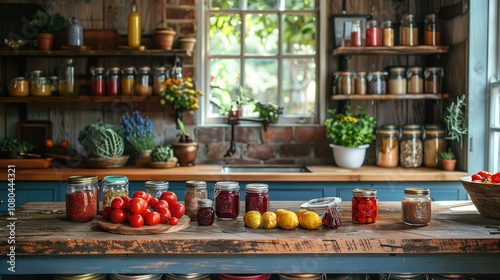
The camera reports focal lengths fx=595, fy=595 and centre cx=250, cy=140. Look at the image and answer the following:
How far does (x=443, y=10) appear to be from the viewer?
182 inches

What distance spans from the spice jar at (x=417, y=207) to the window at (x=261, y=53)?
2523 mm

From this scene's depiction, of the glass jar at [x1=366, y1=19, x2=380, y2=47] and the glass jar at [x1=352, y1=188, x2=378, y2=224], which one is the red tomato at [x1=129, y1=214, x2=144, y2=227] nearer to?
the glass jar at [x1=352, y1=188, x2=378, y2=224]

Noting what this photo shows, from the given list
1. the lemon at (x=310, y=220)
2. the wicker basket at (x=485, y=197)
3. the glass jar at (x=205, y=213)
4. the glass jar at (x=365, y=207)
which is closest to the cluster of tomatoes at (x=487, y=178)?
the wicker basket at (x=485, y=197)

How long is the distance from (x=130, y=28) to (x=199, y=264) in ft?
9.35

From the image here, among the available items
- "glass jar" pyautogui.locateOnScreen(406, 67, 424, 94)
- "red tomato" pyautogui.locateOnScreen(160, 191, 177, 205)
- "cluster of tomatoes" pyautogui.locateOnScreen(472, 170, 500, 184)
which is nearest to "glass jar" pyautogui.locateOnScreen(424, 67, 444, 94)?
"glass jar" pyautogui.locateOnScreen(406, 67, 424, 94)

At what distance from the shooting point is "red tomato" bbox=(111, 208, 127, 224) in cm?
241

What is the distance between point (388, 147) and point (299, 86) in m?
0.90

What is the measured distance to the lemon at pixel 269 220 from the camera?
244 cm

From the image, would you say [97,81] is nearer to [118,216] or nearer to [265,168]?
[265,168]

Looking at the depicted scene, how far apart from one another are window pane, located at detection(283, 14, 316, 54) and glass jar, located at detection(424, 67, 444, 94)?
0.95 meters

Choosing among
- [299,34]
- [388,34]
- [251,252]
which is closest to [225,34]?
[299,34]

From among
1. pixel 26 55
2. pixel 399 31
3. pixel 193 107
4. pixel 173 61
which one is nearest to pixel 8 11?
pixel 26 55

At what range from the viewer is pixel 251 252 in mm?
2242

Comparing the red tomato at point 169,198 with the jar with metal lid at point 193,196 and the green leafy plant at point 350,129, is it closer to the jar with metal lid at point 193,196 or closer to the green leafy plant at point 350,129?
the jar with metal lid at point 193,196
